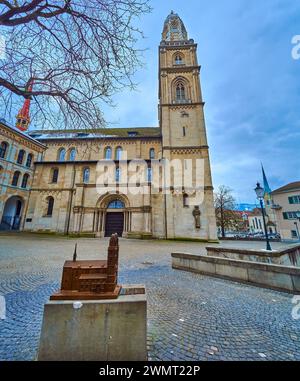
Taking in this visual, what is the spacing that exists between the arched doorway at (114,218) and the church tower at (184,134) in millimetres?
5750

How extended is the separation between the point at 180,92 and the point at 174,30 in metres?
16.2

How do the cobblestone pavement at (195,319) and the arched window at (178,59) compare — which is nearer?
the cobblestone pavement at (195,319)

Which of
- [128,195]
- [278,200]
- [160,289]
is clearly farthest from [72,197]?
[278,200]

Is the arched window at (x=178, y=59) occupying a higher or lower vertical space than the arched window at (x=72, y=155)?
higher

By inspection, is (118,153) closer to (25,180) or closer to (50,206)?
(50,206)

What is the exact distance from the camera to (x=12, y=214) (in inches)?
892

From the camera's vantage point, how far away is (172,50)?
86.1 feet

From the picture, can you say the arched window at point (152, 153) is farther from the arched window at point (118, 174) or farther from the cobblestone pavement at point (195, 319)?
the cobblestone pavement at point (195, 319)

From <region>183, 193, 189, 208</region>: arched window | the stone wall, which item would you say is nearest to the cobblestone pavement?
the stone wall

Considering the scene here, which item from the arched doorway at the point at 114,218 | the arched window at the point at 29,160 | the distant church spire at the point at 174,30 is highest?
the distant church spire at the point at 174,30

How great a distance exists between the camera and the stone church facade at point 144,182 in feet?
64.0

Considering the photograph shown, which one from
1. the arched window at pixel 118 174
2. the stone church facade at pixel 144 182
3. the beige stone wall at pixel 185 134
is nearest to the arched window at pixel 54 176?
the stone church facade at pixel 144 182
